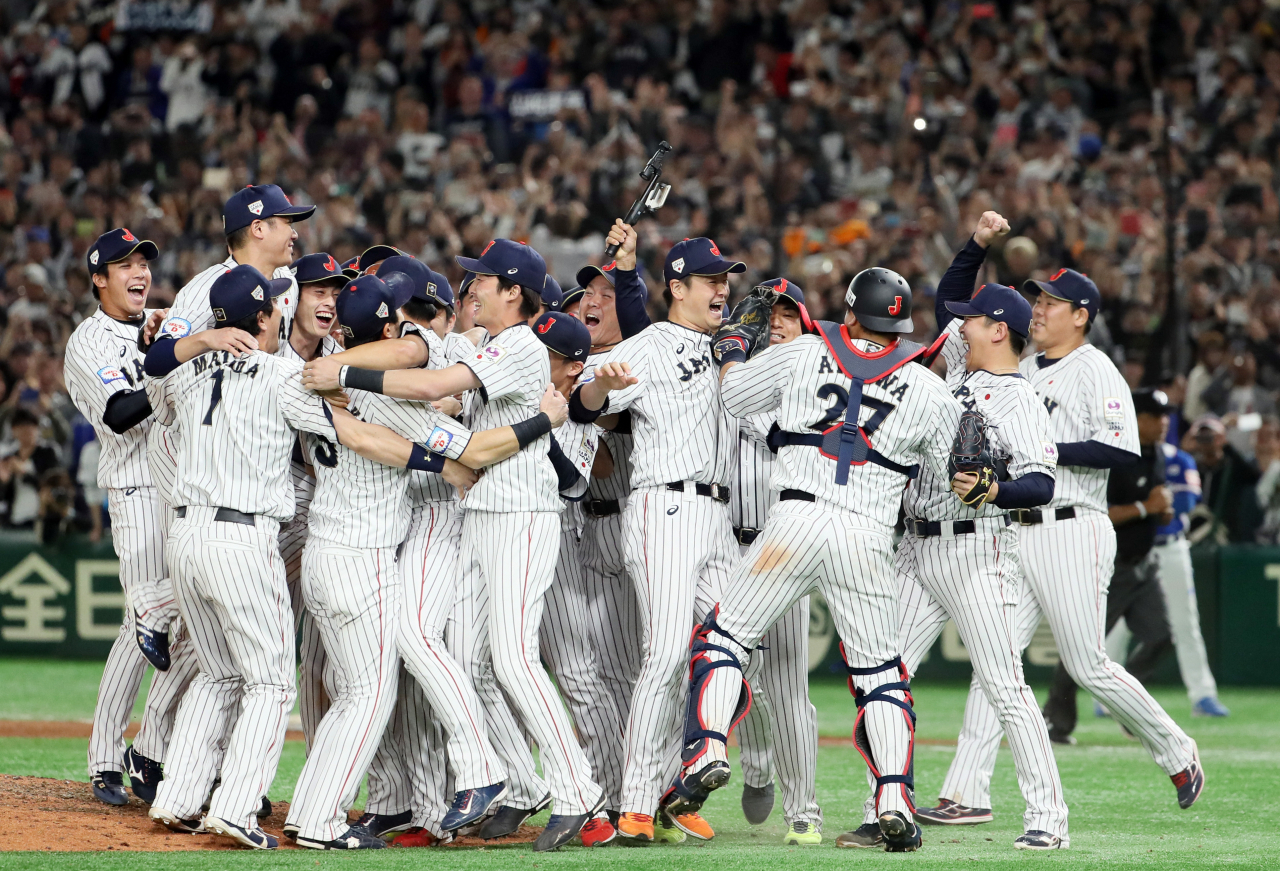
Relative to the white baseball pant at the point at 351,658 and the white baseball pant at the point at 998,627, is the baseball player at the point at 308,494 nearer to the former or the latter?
the white baseball pant at the point at 351,658

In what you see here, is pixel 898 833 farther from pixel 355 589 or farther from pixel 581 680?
pixel 355 589

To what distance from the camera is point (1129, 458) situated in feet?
20.6

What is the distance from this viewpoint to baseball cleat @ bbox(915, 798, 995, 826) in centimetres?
623

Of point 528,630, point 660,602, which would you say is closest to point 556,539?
point 528,630

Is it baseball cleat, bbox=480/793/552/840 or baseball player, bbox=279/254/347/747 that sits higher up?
baseball player, bbox=279/254/347/747

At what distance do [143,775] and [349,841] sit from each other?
48.7 inches

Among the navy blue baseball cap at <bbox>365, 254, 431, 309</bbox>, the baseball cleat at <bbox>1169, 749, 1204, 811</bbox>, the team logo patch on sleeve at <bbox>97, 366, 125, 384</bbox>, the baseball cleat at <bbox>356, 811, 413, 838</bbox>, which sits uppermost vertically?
the navy blue baseball cap at <bbox>365, 254, 431, 309</bbox>

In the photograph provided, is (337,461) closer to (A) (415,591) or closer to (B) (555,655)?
(A) (415,591)

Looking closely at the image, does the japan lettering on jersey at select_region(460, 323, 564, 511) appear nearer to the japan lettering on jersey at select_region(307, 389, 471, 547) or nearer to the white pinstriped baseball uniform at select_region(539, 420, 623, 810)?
the japan lettering on jersey at select_region(307, 389, 471, 547)

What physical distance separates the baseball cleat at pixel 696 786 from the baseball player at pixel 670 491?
0.34 m

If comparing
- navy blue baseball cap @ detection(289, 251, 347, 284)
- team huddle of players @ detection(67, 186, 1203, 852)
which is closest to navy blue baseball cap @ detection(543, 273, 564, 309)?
team huddle of players @ detection(67, 186, 1203, 852)

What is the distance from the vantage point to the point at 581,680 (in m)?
6.11

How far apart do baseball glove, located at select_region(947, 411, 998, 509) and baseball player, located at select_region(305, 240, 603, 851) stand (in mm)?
1512

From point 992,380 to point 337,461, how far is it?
266 centimetres
